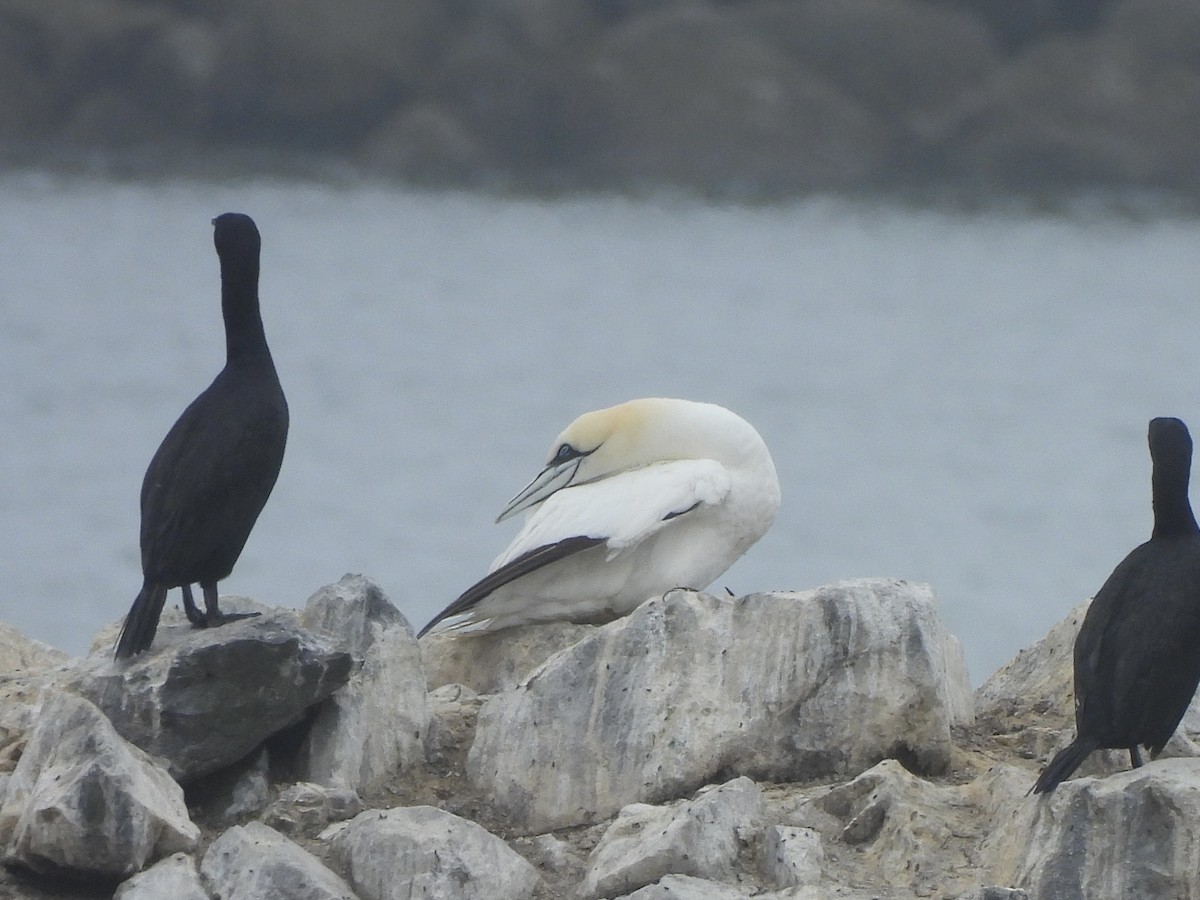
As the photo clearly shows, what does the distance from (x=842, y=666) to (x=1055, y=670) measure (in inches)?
46.7

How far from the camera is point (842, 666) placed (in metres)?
5.93

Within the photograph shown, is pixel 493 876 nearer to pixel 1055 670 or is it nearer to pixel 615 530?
pixel 615 530

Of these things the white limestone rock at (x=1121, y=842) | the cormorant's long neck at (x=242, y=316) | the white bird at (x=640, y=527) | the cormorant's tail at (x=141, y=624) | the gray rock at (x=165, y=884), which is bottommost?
the white limestone rock at (x=1121, y=842)

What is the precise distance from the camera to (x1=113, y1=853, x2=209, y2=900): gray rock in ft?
16.6

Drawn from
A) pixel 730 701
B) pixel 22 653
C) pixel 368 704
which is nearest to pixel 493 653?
pixel 368 704

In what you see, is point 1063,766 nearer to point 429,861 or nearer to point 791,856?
point 791,856

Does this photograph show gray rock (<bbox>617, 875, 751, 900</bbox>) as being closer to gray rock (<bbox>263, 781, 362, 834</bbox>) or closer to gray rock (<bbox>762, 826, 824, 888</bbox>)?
gray rock (<bbox>762, 826, 824, 888</bbox>)

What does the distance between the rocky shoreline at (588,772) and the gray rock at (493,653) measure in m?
0.42

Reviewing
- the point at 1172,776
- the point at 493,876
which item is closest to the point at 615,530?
the point at 493,876

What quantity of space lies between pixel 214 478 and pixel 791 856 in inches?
80.7

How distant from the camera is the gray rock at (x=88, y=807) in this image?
5062 millimetres

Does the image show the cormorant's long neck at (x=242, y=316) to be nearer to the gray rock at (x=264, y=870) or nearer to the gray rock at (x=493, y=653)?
the gray rock at (x=493, y=653)

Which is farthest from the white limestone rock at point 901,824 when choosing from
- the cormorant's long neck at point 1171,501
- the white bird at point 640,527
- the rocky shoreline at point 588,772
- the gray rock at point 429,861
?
the white bird at point 640,527

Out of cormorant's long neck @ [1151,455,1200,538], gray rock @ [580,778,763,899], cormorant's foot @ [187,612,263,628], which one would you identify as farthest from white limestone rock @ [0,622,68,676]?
cormorant's long neck @ [1151,455,1200,538]
